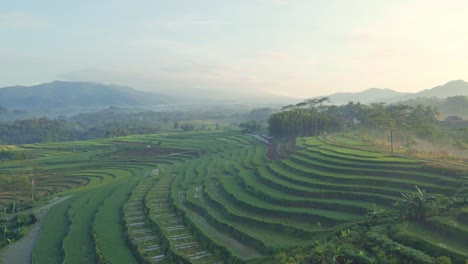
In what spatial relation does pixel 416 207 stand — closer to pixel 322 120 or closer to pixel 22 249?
pixel 22 249

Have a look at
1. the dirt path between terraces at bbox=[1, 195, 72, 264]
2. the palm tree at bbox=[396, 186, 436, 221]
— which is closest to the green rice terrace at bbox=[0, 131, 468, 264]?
the palm tree at bbox=[396, 186, 436, 221]

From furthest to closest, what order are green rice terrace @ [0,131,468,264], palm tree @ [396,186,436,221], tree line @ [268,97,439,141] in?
1. tree line @ [268,97,439,141]
2. palm tree @ [396,186,436,221]
3. green rice terrace @ [0,131,468,264]

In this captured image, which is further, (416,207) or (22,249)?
(22,249)

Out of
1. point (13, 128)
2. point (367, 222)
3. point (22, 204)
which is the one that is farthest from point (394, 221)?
point (13, 128)

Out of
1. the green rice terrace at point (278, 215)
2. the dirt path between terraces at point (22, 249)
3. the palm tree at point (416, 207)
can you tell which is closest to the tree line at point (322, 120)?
the green rice terrace at point (278, 215)

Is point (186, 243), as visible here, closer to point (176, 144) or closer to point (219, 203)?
point (219, 203)

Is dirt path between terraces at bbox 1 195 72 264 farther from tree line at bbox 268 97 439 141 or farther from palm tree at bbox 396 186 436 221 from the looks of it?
tree line at bbox 268 97 439 141

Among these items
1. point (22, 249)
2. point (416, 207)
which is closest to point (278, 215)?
point (416, 207)

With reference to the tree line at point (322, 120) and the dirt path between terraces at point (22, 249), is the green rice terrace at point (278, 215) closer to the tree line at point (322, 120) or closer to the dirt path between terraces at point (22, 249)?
the dirt path between terraces at point (22, 249)
